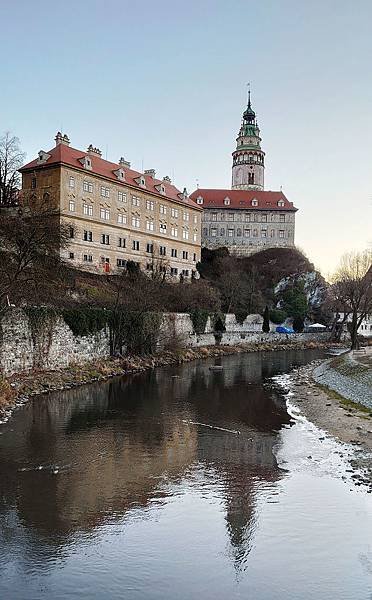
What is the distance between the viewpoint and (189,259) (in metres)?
58.7

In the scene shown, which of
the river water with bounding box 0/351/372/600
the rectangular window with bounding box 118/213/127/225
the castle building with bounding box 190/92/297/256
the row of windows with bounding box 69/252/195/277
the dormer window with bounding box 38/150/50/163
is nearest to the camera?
the river water with bounding box 0/351/372/600

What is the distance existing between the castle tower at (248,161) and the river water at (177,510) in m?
72.7

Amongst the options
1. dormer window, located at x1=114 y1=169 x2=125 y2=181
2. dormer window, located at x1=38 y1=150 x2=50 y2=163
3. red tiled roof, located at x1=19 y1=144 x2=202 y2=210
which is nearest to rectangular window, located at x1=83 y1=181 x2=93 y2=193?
red tiled roof, located at x1=19 y1=144 x2=202 y2=210

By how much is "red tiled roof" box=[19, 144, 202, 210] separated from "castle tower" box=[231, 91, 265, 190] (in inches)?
1259

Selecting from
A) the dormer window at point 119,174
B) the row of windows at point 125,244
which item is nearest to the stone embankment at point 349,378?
the row of windows at point 125,244

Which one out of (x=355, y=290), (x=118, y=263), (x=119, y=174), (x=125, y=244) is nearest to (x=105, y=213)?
(x=125, y=244)

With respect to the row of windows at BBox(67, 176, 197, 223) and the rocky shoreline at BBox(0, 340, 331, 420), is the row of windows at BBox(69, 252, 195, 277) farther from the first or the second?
the rocky shoreline at BBox(0, 340, 331, 420)

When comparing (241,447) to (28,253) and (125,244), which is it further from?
(125,244)

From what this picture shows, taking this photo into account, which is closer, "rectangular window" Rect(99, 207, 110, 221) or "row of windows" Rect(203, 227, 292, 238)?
"rectangular window" Rect(99, 207, 110, 221)

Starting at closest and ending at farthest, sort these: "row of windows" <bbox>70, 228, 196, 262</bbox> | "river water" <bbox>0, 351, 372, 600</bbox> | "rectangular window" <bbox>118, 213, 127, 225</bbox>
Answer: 1. "river water" <bbox>0, 351, 372, 600</bbox>
2. "row of windows" <bbox>70, 228, 196, 262</bbox>
3. "rectangular window" <bbox>118, 213, 127, 225</bbox>

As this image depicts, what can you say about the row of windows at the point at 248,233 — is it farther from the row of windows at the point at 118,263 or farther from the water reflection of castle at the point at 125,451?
the water reflection of castle at the point at 125,451

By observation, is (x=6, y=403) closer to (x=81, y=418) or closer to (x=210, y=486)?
(x=81, y=418)

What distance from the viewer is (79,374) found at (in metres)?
25.5

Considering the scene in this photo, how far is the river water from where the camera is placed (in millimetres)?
7863
